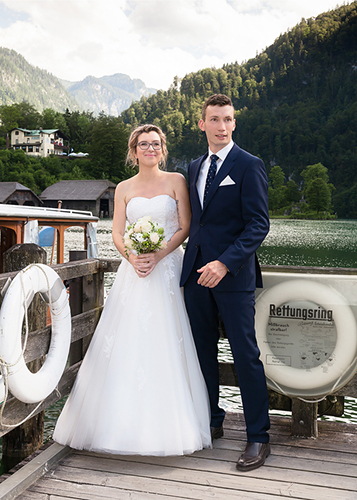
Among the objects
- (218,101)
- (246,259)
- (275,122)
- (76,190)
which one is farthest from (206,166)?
(275,122)

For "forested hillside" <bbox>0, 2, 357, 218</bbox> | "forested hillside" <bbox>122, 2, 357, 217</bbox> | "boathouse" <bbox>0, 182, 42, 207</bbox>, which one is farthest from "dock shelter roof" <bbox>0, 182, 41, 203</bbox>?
"forested hillside" <bbox>122, 2, 357, 217</bbox>

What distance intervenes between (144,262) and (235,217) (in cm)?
53

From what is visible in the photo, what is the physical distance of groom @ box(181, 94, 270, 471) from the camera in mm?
2150

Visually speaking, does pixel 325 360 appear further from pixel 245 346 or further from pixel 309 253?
pixel 309 253

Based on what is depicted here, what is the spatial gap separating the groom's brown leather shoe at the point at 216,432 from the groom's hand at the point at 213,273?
844 mm

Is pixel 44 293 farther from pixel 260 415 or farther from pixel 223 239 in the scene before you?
pixel 260 415

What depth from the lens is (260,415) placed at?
2.24 meters

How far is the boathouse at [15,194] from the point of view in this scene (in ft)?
170

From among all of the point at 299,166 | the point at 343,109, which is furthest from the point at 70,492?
the point at 343,109

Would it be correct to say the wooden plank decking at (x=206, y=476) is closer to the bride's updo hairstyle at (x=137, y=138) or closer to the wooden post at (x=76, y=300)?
the wooden post at (x=76, y=300)

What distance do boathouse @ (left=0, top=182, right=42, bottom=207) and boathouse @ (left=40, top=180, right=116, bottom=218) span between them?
9.40 m

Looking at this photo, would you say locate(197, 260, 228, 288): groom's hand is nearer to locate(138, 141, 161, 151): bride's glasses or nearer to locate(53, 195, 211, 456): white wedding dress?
locate(53, 195, 211, 456): white wedding dress

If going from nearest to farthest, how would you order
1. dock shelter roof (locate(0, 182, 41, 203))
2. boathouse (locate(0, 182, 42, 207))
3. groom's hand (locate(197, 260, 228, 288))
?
groom's hand (locate(197, 260, 228, 288)) < dock shelter roof (locate(0, 182, 41, 203)) < boathouse (locate(0, 182, 42, 207))

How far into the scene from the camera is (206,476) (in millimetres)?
2070
